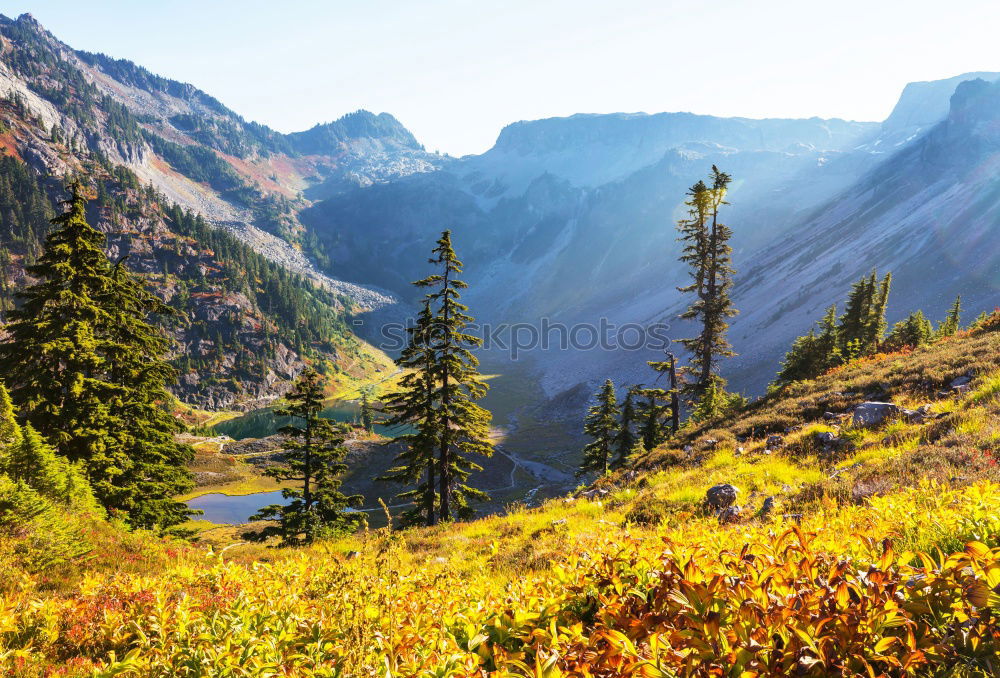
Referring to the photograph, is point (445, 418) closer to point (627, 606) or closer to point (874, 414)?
point (874, 414)

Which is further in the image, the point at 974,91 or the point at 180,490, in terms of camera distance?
the point at 974,91

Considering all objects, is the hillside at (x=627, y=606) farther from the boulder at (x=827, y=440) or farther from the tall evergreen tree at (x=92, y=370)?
the tall evergreen tree at (x=92, y=370)

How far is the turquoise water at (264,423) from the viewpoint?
10931cm

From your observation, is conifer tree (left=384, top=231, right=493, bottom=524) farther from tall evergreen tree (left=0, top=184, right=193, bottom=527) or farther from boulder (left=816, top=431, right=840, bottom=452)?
boulder (left=816, top=431, right=840, bottom=452)

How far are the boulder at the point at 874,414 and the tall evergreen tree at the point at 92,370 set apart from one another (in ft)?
78.6

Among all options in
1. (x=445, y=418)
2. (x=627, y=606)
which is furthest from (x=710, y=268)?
(x=627, y=606)

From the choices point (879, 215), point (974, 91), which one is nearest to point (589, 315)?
point (879, 215)

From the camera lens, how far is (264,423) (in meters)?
118

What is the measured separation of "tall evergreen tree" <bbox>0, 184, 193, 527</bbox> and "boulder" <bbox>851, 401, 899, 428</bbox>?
2395 centimetres

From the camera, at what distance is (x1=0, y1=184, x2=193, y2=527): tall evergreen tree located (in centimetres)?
1577

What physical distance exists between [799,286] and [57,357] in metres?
124

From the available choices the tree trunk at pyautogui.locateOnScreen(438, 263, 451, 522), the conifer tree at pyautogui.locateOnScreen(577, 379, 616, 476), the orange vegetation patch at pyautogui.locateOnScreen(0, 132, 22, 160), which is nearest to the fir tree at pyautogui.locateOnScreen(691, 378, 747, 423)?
the conifer tree at pyautogui.locateOnScreen(577, 379, 616, 476)

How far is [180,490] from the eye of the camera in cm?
2238

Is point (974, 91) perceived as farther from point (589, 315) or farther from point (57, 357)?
point (57, 357)
